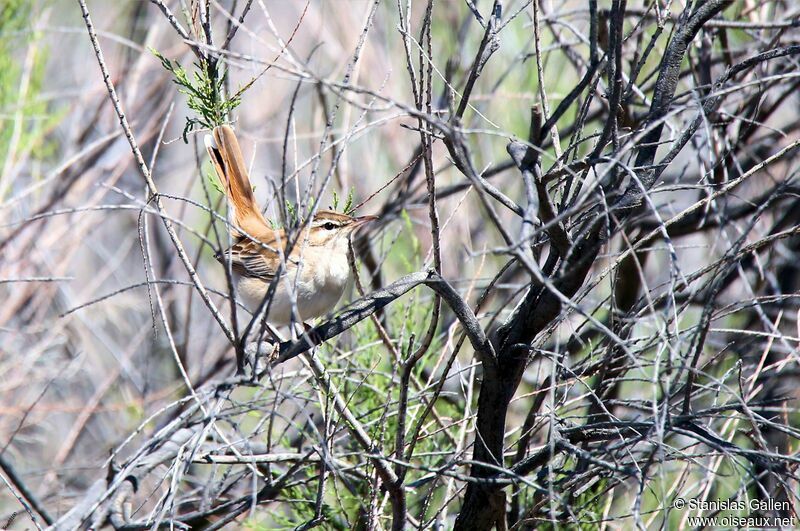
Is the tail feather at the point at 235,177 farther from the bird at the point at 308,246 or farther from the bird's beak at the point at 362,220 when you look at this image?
the bird's beak at the point at 362,220

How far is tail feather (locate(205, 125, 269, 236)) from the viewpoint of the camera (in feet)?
10.1

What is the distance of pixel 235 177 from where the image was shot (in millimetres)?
3213

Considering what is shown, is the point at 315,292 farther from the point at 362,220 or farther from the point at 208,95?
the point at 208,95

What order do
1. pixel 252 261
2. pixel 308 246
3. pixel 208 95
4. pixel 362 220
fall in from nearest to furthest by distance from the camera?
pixel 208 95
pixel 362 220
pixel 308 246
pixel 252 261

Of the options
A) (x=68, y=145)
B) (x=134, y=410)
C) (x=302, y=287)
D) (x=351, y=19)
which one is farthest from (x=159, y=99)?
(x=302, y=287)

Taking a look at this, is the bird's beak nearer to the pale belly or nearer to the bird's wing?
the pale belly

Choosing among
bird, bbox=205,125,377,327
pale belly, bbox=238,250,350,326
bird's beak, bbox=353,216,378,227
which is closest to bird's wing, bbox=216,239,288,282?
bird, bbox=205,125,377,327

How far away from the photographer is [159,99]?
5160 millimetres

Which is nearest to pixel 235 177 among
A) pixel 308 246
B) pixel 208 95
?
pixel 308 246

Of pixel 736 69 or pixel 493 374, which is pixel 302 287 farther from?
pixel 736 69

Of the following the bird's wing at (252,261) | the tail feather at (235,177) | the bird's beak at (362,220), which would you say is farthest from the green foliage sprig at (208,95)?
the bird's wing at (252,261)

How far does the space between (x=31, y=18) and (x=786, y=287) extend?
4307mm

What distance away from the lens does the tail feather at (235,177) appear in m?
3.07

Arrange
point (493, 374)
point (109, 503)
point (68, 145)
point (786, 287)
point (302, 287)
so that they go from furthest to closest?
point (68, 145) < point (786, 287) < point (302, 287) < point (493, 374) < point (109, 503)
